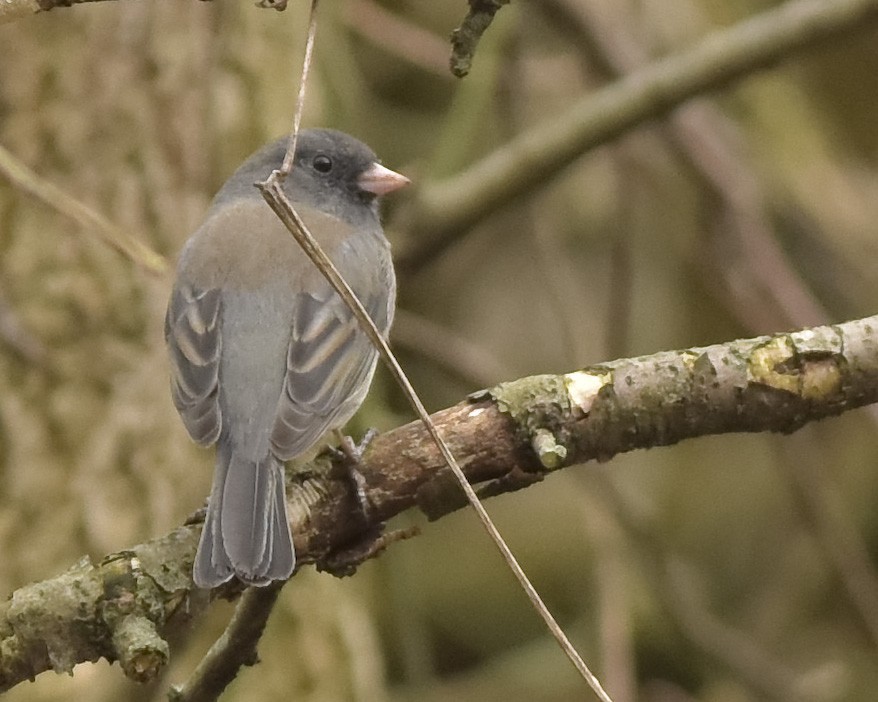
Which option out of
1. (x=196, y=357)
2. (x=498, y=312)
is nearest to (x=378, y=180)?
(x=196, y=357)

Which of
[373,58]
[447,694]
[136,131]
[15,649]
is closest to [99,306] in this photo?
[136,131]

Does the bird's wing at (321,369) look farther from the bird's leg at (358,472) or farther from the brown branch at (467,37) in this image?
the brown branch at (467,37)

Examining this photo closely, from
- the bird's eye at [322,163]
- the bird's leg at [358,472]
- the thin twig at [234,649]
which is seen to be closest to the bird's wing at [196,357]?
the bird's leg at [358,472]

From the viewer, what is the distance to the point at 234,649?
1.82 m

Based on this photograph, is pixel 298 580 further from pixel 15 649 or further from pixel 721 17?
pixel 721 17

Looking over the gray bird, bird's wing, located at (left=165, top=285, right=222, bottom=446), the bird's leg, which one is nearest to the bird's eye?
the gray bird

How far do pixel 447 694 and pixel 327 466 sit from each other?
8.36ft

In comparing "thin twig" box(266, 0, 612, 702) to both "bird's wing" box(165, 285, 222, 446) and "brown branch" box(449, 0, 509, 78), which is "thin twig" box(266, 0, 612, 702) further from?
"bird's wing" box(165, 285, 222, 446)

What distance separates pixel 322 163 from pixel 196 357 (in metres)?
0.82

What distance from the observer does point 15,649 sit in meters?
1.70

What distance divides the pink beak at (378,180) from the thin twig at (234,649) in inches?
54.8

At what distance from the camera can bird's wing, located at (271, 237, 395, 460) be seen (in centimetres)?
226

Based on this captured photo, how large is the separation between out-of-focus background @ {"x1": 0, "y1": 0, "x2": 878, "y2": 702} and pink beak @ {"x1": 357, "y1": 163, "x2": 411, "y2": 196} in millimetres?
266

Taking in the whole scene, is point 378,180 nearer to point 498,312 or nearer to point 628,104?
point 628,104
